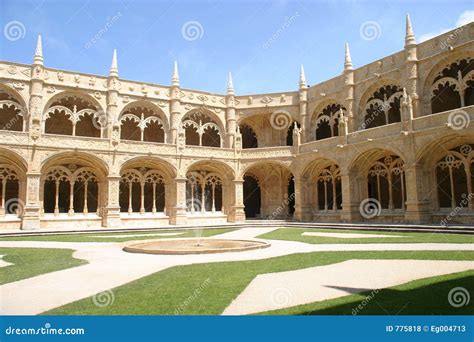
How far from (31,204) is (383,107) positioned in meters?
24.6

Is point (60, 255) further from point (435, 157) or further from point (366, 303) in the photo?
point (435, 157)

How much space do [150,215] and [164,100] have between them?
30.5 ft

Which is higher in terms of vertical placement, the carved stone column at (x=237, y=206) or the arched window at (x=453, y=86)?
the arched window at (x=453, y=86)

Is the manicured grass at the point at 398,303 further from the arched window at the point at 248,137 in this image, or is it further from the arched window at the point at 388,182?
the arched window at the point at 248,137

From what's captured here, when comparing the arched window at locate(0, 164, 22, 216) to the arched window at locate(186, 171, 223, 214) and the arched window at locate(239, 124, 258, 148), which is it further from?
the arched window at locate(239, 124, 258, 148)

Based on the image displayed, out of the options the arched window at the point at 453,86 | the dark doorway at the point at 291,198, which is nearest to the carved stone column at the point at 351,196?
the arched window at the point at 453,86

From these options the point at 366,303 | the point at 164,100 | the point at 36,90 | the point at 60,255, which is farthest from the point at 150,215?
the point at 366,303

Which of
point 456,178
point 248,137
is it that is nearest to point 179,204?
point 248,137

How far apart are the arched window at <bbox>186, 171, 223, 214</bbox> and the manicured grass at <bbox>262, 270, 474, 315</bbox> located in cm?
2465

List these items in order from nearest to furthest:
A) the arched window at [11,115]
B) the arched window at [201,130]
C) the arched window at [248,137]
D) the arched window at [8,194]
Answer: the arched window at [8,194], the arched window at [11,115], the arched window at [201,130], the arched window at [248,137]

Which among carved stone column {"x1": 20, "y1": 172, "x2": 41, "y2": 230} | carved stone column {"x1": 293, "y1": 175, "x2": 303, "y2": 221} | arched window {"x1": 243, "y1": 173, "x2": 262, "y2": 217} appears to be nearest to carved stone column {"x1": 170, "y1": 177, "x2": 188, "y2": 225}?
arched window {"x1": 243, "y1": 173, "x2": 262, "y2": 217}

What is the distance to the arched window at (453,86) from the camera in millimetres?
21047

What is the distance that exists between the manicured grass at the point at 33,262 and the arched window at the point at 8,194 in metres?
12.9

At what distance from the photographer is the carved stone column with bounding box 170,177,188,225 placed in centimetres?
2769
